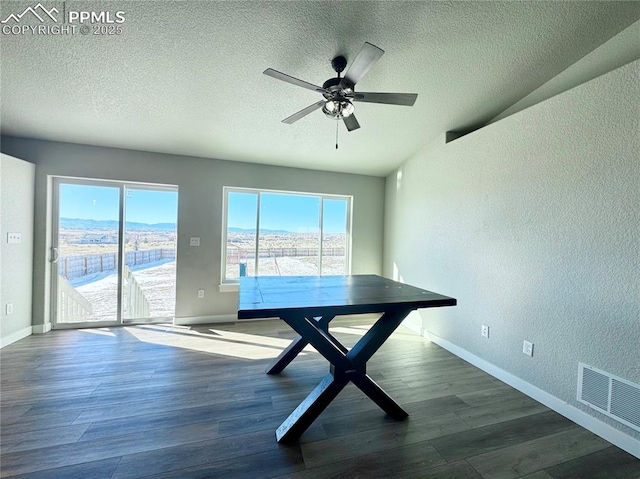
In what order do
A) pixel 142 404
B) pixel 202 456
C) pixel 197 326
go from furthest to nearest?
pixel 197 326 < pixel 142 404 < pixel 202 456

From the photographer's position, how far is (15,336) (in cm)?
287

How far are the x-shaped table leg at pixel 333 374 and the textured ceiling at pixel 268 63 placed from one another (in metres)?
2.00

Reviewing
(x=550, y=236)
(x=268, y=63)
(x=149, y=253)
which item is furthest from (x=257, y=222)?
(x=550, y=236)

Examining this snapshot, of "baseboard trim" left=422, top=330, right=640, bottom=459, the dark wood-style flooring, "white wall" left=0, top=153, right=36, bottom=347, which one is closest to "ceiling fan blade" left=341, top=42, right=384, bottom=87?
the dark wood-style flooring

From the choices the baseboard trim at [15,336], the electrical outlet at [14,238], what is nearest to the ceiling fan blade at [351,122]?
the electrical outlet at [14,238]

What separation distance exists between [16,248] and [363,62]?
158 inches

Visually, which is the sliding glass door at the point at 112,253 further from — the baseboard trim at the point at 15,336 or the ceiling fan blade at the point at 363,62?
the ceiling fan blade at the point at 363,62

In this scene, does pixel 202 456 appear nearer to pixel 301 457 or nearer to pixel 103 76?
pixel 301 457

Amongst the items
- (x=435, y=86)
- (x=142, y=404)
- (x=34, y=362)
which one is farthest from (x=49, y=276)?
(x=435, y=86)

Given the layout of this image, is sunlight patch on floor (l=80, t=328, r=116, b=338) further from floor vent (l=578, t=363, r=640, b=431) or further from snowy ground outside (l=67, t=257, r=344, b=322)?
floor vent (l=578, t=363, r=640, b=431)

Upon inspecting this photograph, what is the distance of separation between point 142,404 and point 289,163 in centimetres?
319

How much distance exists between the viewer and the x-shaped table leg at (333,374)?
5.35 feet

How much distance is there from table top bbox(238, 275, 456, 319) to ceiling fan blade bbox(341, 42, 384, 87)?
147 cm

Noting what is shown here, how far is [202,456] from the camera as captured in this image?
148cm
